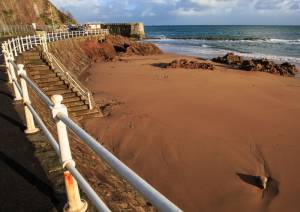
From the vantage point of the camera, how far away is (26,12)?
51469 millimetres

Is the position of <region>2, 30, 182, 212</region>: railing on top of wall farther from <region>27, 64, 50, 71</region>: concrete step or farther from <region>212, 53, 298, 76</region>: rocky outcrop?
<region>212, 53, 298, 76</region>: rocky outcrop

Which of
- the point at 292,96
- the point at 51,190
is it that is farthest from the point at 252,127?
the point at 51,190

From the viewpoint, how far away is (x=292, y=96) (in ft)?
50.9

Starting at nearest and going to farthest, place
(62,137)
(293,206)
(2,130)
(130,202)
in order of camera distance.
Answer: (62,137) < (130,202) < (2,130) < (293,206)

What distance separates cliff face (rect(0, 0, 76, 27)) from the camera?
46438 mm

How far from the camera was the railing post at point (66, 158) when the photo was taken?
2870 mm

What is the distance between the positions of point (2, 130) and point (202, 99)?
10.3m

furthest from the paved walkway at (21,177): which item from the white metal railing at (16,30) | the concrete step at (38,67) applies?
the white metal railing at (16,30)

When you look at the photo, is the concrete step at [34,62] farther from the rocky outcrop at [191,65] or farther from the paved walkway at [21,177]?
the rocky outcrop at [191,65]

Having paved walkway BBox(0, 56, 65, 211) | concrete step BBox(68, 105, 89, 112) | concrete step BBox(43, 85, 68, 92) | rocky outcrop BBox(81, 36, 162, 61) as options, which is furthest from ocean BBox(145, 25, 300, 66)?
paved walkway BBox(0, 56, 65, 211)

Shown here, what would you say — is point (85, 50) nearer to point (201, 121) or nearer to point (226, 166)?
point (201, 121)

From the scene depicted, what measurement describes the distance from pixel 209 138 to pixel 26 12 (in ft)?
164

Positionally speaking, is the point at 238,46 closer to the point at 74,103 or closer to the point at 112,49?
the point at 112,49

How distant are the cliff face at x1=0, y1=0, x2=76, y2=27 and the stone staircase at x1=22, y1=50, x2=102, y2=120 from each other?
33324 mm
